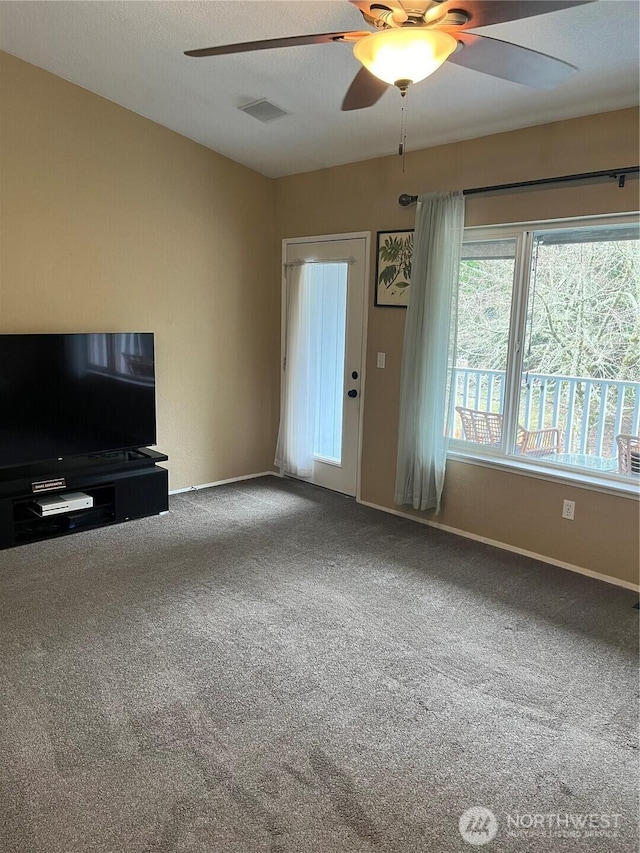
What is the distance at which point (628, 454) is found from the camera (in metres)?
3.49

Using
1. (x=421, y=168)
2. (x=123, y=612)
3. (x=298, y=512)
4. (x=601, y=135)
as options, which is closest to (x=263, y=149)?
(x=421, y=168)

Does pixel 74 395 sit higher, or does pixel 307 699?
pixel 74 395

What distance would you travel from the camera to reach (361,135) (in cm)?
410

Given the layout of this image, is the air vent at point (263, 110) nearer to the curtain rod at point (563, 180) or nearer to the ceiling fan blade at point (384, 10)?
the curtain rod at point (563, 180)

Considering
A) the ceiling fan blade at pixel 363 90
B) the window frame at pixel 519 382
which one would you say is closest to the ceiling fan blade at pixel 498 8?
the ceiling fan blade at pixel 363 90

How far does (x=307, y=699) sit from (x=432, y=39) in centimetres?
234

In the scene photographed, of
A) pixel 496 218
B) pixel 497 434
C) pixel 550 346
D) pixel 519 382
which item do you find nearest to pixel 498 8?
pixel 496 218

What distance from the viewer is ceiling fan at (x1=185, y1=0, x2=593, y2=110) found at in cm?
174

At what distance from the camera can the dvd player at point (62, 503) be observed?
149 inches

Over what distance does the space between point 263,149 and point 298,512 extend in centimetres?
277

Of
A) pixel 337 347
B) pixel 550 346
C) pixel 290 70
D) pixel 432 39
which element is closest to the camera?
pixel 432 39

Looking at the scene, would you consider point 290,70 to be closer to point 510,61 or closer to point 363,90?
point 363,90

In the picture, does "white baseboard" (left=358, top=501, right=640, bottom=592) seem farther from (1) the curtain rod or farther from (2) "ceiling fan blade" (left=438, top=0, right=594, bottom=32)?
(2) "ceiling fan blade" (left=438, top=0, right=594, bottom=32)

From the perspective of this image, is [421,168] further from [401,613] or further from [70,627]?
[70,627]
